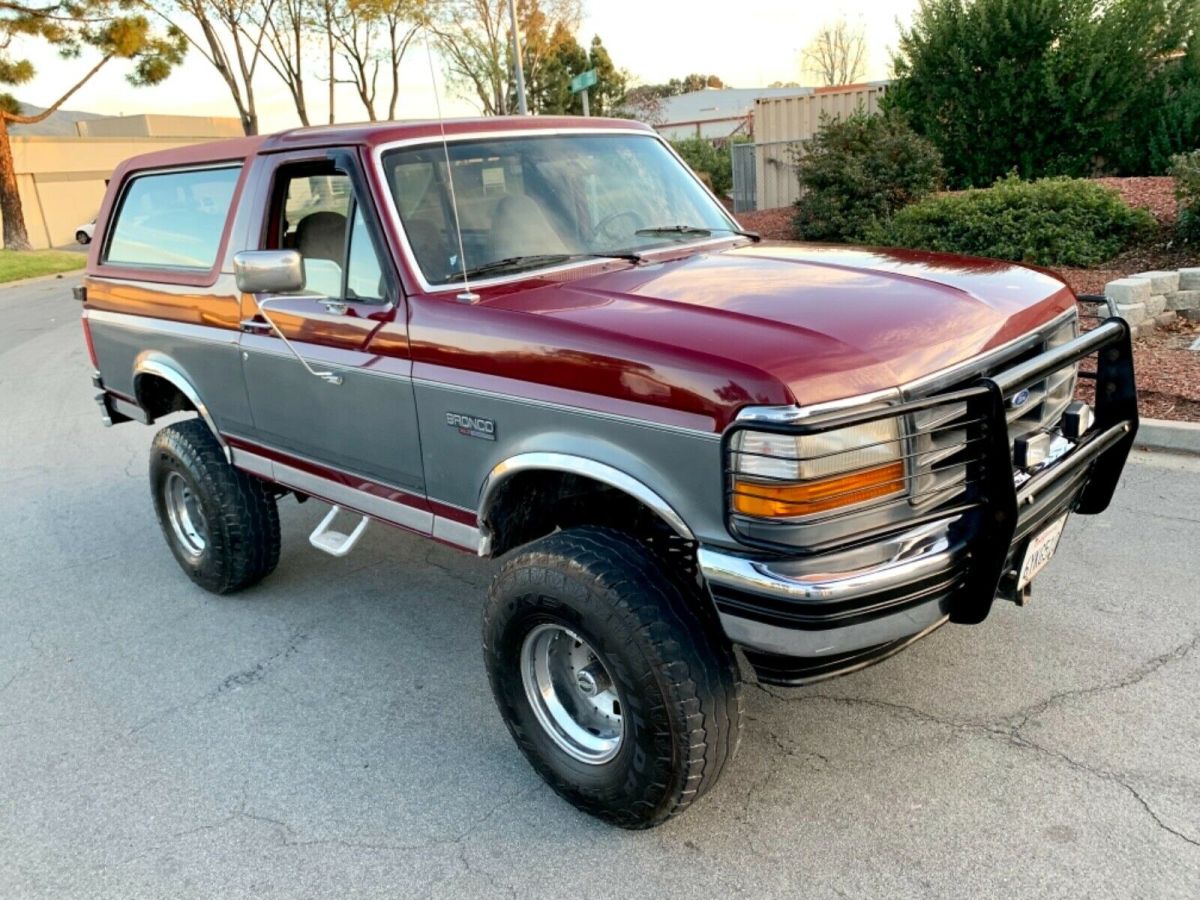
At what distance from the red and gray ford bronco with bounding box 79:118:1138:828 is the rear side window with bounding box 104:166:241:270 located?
0.11ft

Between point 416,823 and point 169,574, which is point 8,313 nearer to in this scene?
point 169,574

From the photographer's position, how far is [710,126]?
49406 mm

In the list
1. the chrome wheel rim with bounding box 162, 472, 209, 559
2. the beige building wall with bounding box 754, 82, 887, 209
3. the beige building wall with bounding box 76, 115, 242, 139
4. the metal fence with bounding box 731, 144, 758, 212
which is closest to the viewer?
the chrome wheel rim with bounding box 162, 472, 209, 559

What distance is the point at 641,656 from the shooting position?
2639 mm

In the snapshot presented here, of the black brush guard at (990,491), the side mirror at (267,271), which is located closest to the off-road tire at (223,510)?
the side mirror at (267,271)

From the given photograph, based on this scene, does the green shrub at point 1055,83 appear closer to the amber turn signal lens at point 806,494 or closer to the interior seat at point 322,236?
the interior seat at point 322,236

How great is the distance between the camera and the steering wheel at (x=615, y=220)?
12.4ft

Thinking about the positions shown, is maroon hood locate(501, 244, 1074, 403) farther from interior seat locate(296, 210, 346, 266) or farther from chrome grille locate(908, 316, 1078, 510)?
interior seat locate(296, 210, 346, 266)

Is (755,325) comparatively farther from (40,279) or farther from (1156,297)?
(40,279)

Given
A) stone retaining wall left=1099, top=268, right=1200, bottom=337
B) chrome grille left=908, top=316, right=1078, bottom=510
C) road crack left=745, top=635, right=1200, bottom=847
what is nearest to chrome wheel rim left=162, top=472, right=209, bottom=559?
road crack left=745, top=635, right=1200, bottom=847

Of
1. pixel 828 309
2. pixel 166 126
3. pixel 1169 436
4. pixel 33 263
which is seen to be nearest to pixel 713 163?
pixel 33 263

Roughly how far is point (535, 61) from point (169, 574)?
36386 millimetres

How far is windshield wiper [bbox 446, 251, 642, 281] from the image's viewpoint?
3406 millimetres

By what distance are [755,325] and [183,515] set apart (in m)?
3.54
